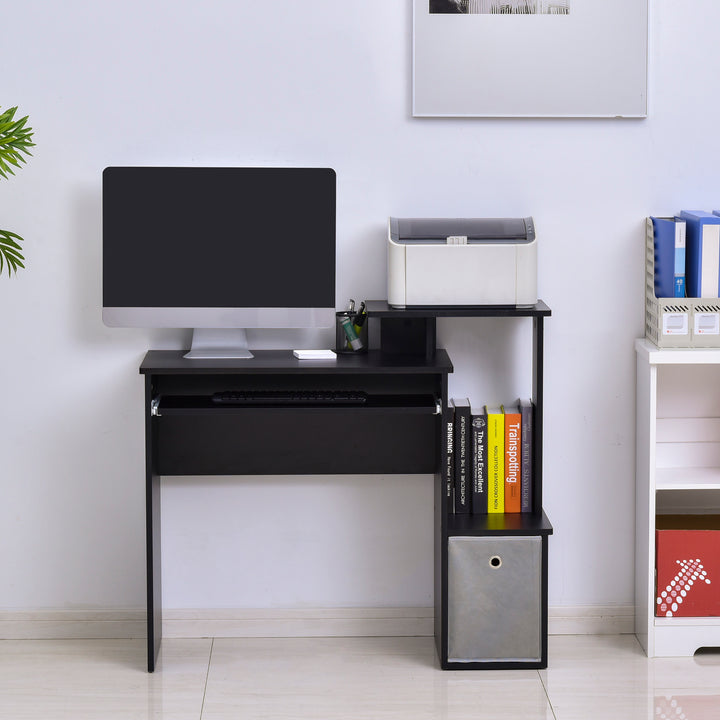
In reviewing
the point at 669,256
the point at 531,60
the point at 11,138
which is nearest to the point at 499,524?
the point at 669,256

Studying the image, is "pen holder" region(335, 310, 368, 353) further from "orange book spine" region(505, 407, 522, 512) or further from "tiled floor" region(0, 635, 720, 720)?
"tiled floor" region(0, 635, 720, 720)

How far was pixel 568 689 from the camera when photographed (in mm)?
2967

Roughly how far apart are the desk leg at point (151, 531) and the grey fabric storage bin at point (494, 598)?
85cm

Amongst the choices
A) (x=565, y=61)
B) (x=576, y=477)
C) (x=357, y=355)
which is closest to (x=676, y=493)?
(x=576, y=477)

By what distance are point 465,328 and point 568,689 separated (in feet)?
3.57

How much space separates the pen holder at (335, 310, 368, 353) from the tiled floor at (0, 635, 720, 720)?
36.1 inches

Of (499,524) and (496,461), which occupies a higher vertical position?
(496,461)

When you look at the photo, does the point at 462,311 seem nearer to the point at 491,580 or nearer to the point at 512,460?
the point at 512,460

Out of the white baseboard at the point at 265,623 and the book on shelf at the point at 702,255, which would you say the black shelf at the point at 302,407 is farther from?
the book on shelf at the point at 702,255

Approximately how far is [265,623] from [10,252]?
136 centimetres

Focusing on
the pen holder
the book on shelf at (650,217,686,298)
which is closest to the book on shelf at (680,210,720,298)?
the book on shelf at (650,217,686,298)

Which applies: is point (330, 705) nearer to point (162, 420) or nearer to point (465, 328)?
point (162, 420)

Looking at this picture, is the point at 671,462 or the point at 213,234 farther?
the point at 671,462

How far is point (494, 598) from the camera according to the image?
307 cm
